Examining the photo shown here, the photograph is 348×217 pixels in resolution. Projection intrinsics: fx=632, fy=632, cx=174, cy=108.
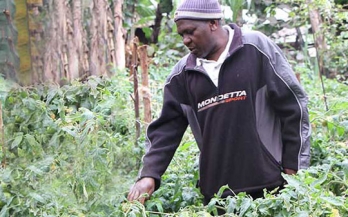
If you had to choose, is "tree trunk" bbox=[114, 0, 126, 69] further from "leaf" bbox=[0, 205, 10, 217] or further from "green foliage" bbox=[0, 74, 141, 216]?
"leaf" bbox=[0, 205, 10, 217]

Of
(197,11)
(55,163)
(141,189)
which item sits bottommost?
(141,189)

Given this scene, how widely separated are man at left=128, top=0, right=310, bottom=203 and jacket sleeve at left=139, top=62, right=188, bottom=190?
3cm

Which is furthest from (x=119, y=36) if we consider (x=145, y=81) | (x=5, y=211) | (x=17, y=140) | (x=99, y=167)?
(x=5, y=211)

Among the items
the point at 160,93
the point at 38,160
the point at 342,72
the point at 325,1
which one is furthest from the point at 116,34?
the point at 38,160

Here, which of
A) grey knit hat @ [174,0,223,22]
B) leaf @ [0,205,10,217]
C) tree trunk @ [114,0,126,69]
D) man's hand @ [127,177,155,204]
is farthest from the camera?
tree trunk @ [114,0,126,69]

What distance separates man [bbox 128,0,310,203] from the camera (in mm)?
3086

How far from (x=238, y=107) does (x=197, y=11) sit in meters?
0.51

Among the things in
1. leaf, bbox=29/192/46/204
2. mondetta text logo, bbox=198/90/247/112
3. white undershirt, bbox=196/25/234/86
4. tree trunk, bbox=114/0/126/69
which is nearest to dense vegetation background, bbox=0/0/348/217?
leaf, bbox=29/192/46/204

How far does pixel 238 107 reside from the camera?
3.08 m

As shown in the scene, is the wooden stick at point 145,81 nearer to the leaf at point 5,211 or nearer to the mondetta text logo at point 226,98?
the mondetta text logo at point 226,98

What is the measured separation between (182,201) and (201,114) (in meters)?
0.44

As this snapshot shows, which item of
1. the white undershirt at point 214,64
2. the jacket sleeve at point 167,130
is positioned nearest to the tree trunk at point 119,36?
the jacket sleeve at point 167,130

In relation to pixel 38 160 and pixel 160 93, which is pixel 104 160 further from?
pixel 160 93

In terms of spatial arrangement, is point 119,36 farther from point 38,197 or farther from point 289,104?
point 38,197
